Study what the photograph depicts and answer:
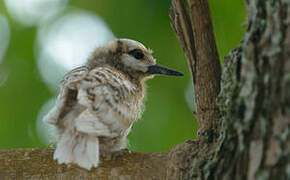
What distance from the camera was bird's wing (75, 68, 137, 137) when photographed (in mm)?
2373

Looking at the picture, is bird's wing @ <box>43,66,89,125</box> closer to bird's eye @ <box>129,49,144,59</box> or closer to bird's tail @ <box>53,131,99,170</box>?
bird's tail @ <box>53,131,99,170</box>

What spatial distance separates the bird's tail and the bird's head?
4.61 ft

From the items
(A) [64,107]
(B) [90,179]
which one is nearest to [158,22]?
→ (A) [64,107]

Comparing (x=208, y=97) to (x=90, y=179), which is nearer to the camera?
(x=90, y=179)

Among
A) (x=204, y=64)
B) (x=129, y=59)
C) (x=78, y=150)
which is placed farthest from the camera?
(x=129, y=59)

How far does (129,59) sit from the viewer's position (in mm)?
3699

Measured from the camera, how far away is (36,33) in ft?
14.4

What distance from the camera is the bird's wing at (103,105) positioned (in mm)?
2373

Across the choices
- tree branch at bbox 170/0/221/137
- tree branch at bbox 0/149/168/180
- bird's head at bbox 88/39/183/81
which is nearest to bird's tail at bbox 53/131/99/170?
tree branch at bbox 0/149/168/180

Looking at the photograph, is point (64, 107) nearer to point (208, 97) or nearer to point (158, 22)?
point (208, 97)

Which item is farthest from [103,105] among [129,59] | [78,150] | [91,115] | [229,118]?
[129,59]

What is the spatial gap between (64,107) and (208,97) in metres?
0.94

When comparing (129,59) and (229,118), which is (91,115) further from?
(129,59)

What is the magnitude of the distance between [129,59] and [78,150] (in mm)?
1585
